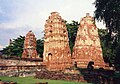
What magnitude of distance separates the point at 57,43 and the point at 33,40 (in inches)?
448

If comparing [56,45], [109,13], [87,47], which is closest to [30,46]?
[87,47]

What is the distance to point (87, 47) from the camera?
3334cm

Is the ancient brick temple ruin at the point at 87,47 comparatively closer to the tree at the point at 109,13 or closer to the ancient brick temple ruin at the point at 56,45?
the ancient brick temple ruin at the point at 56,45

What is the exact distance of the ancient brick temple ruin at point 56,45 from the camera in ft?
97.7

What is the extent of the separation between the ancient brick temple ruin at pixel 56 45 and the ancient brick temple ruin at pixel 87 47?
9.07ft

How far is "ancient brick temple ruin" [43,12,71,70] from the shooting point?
29.8 meters


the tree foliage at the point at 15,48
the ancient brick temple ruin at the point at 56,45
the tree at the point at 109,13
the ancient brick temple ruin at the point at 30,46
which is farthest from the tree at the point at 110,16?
the tree foliage at the point at 15,48

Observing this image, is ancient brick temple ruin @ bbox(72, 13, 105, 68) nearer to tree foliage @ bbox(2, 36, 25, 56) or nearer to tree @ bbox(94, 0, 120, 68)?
tree @ bbox(94, 0, 120, 68)

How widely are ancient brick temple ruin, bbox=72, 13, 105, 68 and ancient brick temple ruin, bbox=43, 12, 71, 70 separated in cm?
276

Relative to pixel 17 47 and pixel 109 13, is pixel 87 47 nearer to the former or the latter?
pixel 109 13

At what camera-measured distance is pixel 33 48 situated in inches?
1578

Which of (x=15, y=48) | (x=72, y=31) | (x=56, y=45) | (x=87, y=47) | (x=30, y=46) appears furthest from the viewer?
(x=15, y=48)

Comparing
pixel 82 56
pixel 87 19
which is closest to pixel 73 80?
pixel 82 56

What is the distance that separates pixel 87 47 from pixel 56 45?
5244mm
